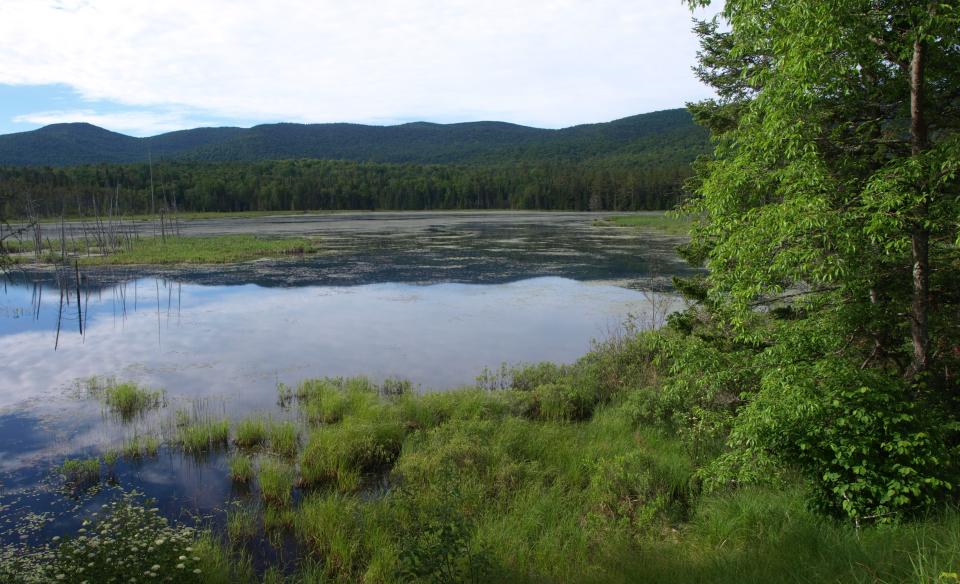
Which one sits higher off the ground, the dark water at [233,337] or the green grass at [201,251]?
the green grass at [201,251]

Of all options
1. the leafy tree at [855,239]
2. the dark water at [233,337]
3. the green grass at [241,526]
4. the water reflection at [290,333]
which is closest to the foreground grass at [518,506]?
the green grass at [241,526]

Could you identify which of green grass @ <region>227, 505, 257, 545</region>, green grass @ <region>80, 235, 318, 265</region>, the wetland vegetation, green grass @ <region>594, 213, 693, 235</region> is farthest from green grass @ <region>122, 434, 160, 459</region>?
green grass @ <region>594, 213, 693, 235</region>

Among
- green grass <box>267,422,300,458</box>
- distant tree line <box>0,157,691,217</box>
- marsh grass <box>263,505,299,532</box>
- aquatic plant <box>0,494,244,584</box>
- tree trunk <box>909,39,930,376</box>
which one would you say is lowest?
marsh grass <box>263,505,299,532</box>

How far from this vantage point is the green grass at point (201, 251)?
3912 centimetres

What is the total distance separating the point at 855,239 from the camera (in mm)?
5867

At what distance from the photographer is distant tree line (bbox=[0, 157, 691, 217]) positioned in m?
99.4

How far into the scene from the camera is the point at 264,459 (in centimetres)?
1020

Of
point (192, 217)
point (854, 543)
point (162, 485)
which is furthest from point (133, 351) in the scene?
point (192, 217)

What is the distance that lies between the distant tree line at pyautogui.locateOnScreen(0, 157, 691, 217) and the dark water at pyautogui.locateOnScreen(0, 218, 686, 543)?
2508 inches

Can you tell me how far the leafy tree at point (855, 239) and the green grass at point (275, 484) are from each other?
6.18 m

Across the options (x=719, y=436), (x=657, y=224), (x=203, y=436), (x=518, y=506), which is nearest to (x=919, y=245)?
(x=719, y=436)

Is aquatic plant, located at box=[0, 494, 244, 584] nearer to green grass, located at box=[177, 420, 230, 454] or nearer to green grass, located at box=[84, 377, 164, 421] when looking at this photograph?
green grass, located at box=[177, 420, 230, 454]

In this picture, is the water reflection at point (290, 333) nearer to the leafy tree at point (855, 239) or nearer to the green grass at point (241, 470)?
the green grass at point (241, 470)

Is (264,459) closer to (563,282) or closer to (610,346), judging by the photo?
(610,346)
